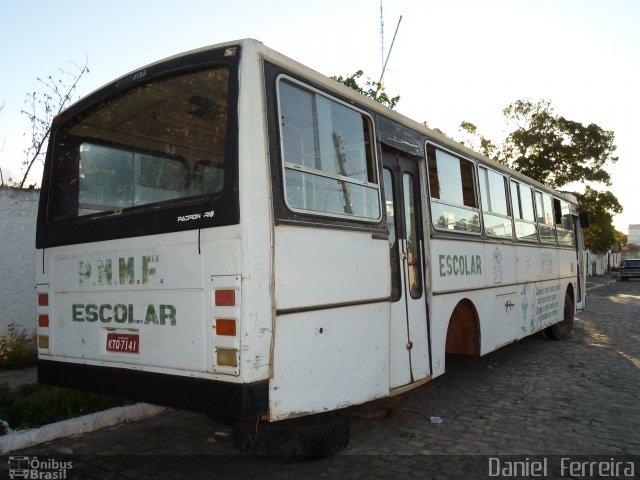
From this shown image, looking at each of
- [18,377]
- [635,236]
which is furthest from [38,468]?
[635,236]

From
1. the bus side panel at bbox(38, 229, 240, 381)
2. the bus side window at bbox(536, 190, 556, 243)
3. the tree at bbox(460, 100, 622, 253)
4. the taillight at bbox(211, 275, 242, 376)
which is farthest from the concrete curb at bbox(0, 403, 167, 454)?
the tree at bbox(460, 100, 622, 253)

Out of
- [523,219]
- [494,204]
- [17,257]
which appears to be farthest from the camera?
[523,219]

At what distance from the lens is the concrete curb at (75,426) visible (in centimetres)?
428

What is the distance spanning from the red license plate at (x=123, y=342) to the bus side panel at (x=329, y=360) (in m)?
1.10

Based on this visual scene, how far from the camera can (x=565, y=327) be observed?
10.4m

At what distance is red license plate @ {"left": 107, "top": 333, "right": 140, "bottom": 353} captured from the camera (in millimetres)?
3642

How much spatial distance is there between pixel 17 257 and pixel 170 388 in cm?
524

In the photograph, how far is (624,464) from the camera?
13.1 ft

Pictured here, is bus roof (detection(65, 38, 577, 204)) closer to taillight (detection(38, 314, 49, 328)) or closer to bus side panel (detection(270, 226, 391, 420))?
bus side panel (detection(270, 226, 391, 420))

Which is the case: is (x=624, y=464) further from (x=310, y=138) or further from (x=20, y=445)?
(x=20, y=445)

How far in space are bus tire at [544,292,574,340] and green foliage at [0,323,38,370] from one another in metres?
8.80

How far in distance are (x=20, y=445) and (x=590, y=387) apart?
20.0ft

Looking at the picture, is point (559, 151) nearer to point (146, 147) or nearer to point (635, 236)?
point (146, 147)

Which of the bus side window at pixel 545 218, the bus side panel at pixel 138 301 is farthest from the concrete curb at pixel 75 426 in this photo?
the bus side window at pixel 545 218
